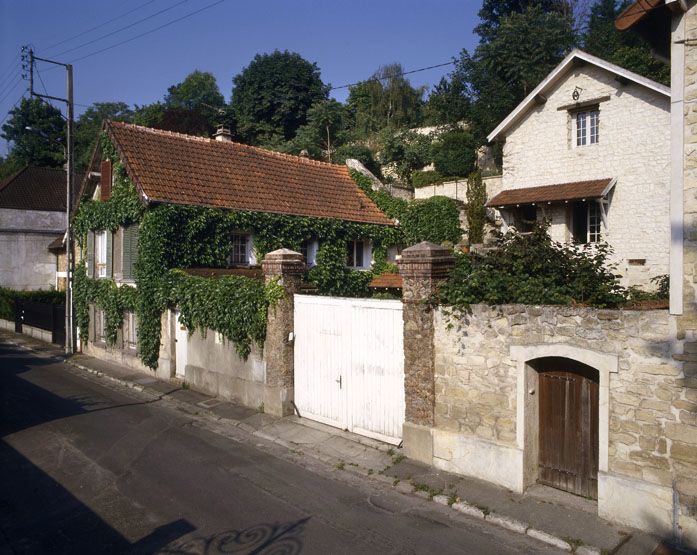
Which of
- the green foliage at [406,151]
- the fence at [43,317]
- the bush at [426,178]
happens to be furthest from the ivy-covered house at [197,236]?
the green foliage at [406,151]

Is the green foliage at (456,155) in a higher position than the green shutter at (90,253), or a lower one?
higher

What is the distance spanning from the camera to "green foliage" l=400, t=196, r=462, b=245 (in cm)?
2452

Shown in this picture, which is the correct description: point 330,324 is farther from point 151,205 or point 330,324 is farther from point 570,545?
point 151,205

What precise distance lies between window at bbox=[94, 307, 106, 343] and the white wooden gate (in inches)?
465

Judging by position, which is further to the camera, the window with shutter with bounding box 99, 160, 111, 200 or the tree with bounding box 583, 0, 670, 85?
the tree with bounding box 583, 0, 670, 85

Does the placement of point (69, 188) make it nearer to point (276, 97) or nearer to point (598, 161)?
point (598, 161)

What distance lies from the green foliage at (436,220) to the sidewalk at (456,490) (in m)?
13.6

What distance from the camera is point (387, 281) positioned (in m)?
20.7

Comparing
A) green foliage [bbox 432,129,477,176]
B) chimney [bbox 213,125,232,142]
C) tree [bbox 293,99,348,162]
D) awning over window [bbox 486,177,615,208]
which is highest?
tree [bbox 293,99,348,162]

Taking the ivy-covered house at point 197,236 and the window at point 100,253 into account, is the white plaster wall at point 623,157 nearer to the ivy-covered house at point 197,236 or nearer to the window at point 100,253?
the ivy-covered house at point 197,236

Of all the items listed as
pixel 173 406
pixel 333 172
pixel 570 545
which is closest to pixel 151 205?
pixel 173 406

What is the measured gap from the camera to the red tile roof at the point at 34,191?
119 feet

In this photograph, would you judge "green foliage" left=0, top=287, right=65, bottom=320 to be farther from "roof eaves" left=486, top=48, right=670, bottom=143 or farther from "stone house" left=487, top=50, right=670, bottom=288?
"roof eaves" left=486, top=48, right=670, bottom=143

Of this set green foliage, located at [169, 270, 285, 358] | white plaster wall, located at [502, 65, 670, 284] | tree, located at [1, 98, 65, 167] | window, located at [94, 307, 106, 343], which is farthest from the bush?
tree, located at [1, 98, 65, 167]
